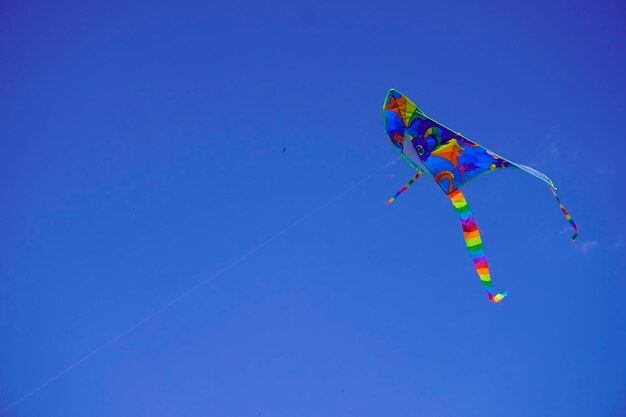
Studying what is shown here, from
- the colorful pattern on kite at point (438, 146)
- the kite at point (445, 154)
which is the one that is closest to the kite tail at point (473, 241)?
the kite at point (445, 154)

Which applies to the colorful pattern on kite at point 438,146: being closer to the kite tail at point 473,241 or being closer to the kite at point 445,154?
the kite at point 445,154

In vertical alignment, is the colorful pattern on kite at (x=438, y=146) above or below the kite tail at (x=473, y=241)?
above

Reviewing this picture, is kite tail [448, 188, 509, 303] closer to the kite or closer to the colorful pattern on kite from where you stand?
the kite

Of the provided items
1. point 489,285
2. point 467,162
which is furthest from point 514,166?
point 489,285

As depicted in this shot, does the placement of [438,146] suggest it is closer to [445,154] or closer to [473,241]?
[445,154]

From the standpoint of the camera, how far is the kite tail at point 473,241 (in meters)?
6.44

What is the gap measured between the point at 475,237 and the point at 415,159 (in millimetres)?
1653

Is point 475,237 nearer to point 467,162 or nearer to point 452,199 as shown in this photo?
point 452,199

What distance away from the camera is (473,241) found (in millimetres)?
6617

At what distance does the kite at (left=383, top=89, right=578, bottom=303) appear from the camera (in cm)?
642

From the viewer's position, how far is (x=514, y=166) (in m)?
6.25

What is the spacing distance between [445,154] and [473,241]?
1.47 metres

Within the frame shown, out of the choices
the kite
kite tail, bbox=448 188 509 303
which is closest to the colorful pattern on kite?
the kite

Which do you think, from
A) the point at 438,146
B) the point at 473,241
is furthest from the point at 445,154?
the point at 473,241
